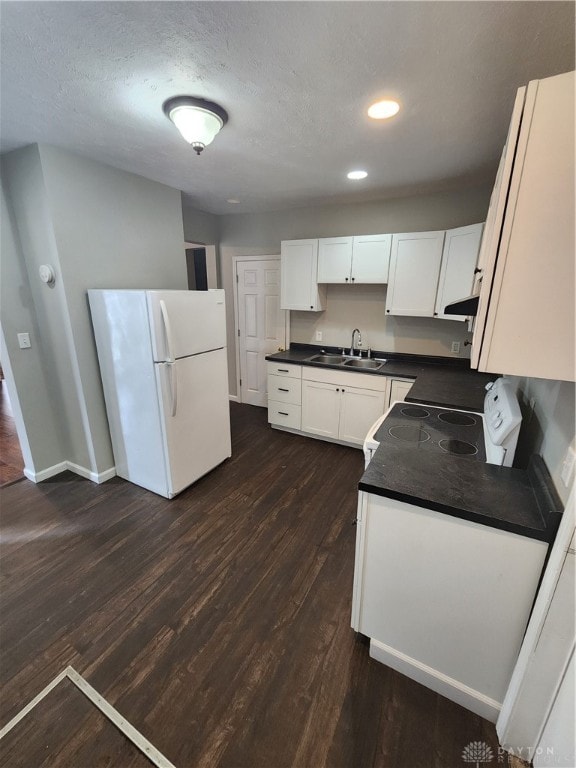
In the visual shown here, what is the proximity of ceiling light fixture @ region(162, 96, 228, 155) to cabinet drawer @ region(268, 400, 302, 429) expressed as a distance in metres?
2.55

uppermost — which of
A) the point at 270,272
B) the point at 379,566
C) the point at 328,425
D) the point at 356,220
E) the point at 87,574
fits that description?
the point at 356,220

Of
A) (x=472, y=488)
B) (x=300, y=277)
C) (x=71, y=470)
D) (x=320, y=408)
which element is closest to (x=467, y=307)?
(x=472, y=488)

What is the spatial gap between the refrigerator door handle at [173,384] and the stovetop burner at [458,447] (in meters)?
1.81

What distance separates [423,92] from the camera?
4.93ft

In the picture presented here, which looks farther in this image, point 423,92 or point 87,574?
point 87,574

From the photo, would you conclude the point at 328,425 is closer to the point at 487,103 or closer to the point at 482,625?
the point at 482,625

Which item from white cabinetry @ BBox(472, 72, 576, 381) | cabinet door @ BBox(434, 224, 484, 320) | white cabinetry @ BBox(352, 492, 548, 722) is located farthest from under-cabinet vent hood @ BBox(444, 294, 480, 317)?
cabinet door @ BBox(434, 224, 484, 320)

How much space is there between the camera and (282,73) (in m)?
1.38

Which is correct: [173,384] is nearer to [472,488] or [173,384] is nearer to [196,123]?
[196,123]

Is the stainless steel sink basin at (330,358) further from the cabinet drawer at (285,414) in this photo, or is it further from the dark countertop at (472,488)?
the dark countertop at (472,488)

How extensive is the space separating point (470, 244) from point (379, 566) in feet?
8.30

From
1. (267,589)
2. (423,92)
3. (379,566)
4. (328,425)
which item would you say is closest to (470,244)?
(423,92)

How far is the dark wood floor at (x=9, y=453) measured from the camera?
9.57ft

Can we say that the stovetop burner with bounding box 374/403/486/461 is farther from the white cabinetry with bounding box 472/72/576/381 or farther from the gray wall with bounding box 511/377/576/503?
the white cabinetry with bounding box 472/72/576/381
